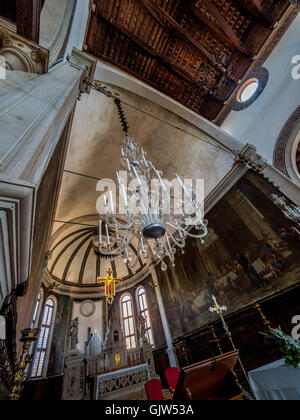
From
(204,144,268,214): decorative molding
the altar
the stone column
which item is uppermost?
(204,144,268,214): decorative molding

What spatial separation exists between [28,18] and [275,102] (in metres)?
7.25

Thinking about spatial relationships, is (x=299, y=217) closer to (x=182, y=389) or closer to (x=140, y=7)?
(x=182, y=389)

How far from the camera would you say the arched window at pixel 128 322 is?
1080cm

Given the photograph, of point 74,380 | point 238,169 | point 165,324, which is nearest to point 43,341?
point 74,380

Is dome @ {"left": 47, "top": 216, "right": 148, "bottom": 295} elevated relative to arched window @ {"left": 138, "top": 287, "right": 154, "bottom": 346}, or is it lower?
elevated

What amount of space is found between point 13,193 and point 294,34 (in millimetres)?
9472

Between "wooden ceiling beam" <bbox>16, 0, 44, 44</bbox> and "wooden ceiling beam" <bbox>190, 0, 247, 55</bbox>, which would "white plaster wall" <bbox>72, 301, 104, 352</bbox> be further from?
"wooden ceiling beam" <bbox>190, 0, 247, 55</bbox>

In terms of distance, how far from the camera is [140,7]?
5.55 m

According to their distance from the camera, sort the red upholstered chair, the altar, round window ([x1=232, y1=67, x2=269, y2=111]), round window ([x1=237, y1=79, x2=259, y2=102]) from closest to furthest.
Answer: the altar, the red upholstered chair, round window ([x1=232, y1=67, x2=269, y2=111]), round window ([x1=237, y1=79, x2=259, y2=102])

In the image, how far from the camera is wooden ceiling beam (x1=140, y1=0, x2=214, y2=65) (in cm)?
515

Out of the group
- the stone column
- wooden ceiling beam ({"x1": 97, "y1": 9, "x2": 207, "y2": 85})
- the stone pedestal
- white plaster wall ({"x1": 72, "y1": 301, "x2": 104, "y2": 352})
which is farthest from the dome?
the stone column

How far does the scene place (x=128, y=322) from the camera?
1129 centimetres

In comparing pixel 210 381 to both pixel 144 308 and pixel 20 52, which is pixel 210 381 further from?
pixel 144 308

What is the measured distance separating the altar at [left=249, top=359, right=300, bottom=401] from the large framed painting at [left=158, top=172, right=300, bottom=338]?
2.87 m
